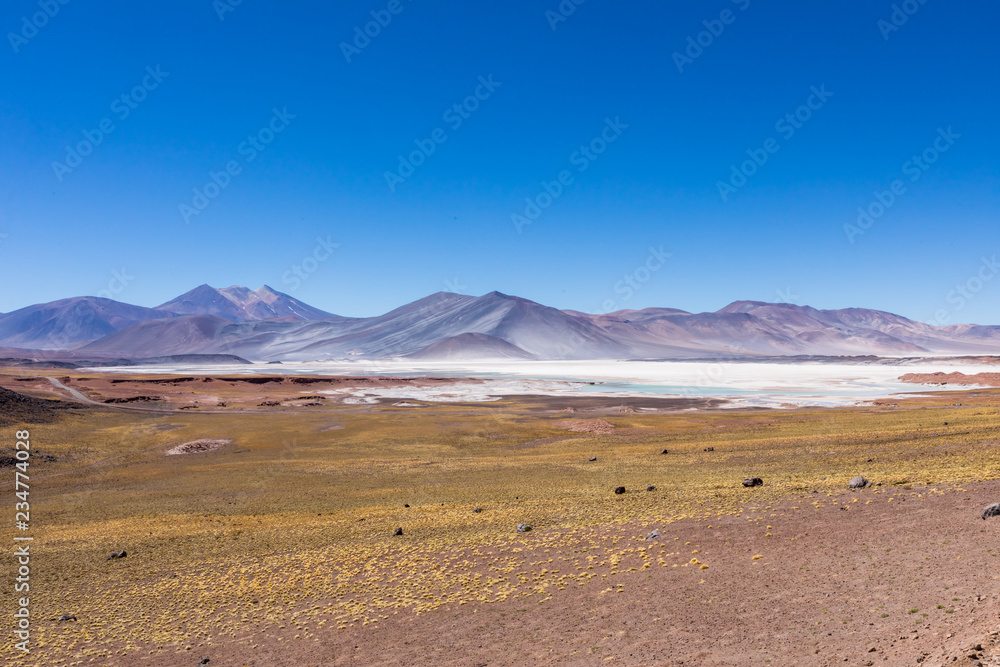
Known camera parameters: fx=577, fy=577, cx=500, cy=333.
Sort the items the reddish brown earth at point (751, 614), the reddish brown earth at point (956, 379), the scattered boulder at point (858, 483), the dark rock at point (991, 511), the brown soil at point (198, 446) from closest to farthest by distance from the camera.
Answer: the reddish brown earth at point (751, 614) < the dark rock at point (991, 511) < the scattered boulder at point (858, 483) < the brown soil at point (198, 446) < the reddish brown earth at point (956, 379)

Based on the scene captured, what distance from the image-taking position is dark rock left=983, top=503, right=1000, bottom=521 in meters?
11.1

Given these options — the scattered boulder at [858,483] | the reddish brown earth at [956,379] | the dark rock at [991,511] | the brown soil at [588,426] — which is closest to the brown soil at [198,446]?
the brown soil at [588,426]

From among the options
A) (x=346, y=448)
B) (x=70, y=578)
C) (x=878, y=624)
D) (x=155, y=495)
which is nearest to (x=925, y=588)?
(x=878, y=624)

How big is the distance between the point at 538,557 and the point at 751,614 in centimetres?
476

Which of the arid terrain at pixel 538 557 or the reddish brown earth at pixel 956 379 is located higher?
the reddish brown earth at pixel 956 379

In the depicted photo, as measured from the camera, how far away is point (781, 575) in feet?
32.8

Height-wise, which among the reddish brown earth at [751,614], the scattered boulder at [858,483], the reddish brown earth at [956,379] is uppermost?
the reddish brown earth at [956,379]

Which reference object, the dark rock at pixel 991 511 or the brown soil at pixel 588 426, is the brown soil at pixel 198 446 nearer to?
the brown soil at pixel 588 426

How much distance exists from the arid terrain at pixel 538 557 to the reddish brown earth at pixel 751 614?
0.14 ft

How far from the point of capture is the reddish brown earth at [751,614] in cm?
738

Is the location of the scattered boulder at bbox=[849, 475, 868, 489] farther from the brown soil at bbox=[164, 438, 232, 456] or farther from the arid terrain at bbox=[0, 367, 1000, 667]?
the brown soil at bbox=[164, 438, 232, 456]

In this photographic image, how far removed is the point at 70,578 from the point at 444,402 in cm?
4816

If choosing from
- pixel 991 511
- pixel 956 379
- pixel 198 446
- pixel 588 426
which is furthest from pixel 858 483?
pixel 956 379

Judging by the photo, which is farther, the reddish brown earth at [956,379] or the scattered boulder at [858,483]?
the reddish brown earth at [956,379]
